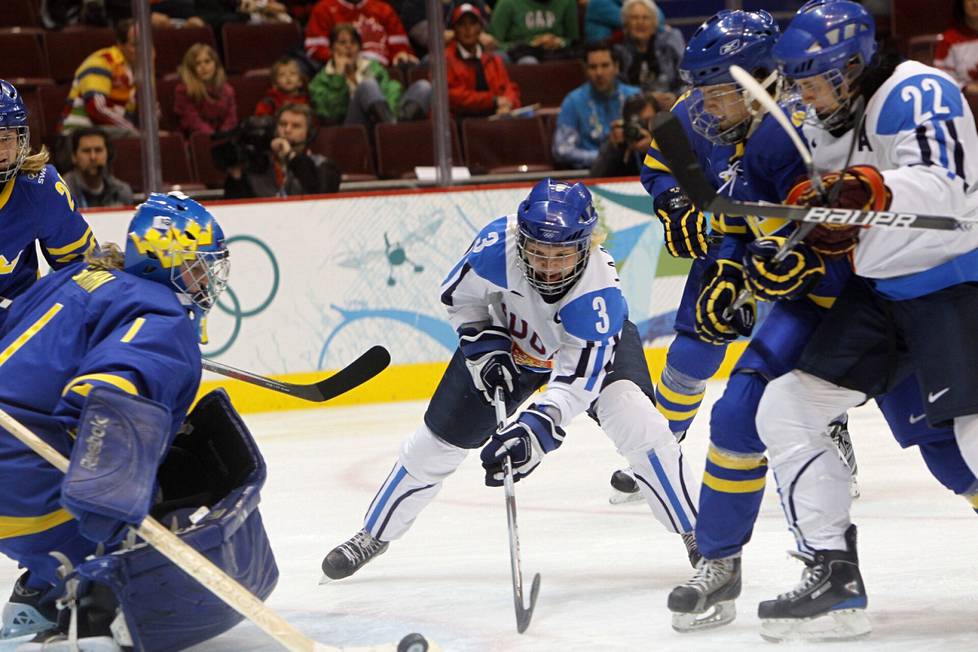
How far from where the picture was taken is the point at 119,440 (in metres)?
2.36

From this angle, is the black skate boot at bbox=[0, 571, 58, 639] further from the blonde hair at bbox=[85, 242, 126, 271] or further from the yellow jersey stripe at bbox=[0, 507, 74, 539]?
the blonde hair at bbox=[85, 242, 126, 271]

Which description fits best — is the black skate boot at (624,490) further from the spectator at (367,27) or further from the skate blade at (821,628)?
the spectator at (367,27)

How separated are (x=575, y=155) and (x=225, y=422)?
381 cm

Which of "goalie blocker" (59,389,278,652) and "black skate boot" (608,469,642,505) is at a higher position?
"goalie blocker" (59,389,278,652)

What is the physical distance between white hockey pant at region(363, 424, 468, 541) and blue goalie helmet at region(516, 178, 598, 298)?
483 millimetres

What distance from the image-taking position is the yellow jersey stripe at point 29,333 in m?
2.61

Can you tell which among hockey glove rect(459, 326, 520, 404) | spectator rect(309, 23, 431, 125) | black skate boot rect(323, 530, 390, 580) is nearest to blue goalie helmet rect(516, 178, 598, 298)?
hockey glove rect(459, 326, 520, 404)

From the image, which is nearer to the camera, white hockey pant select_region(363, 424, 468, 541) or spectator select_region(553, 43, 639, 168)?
white hockey pant select_region(363, 424, 468, 541)

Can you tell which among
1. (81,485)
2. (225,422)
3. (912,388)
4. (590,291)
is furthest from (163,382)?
(912,388)

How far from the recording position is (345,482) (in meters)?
4.55

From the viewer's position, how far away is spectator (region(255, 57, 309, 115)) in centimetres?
641

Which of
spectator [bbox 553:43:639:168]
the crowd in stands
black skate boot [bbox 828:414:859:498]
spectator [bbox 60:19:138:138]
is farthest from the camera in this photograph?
spectator [bbox 553:43:639:168]

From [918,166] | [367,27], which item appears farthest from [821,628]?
[367,27]

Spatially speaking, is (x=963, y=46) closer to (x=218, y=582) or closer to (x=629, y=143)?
(x=629, y=143)
